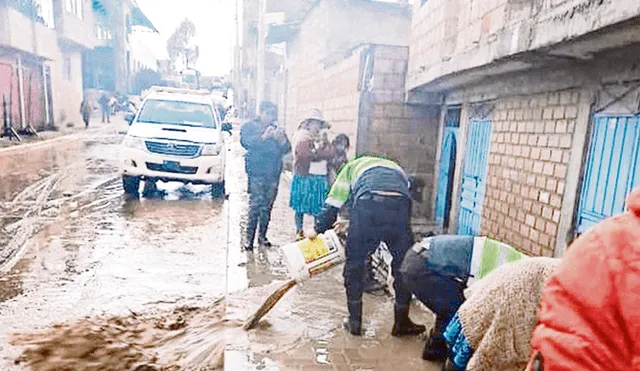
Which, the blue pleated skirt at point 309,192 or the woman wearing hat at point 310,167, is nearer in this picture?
the woman wearing hat at point 310,167

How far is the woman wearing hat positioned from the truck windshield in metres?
4.42

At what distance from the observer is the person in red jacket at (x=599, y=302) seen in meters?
1.05

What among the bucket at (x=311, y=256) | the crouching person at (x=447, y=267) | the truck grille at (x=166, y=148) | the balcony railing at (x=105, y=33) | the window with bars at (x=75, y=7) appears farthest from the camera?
the balcony railing at (x=105, y=33)

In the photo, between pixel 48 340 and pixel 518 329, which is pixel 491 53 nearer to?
pixel 518 329

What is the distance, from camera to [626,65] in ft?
11.0

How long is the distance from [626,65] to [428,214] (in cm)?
490

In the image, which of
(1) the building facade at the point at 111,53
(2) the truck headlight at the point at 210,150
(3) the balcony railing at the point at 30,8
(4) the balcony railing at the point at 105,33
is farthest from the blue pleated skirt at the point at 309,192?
(4) the balcony railing at the point at 105,33

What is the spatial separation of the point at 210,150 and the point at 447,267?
657cm

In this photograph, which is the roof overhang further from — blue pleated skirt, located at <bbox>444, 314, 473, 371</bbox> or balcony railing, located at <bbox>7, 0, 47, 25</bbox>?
blue pleated skirt, located at <bbox>444, 314, 473, 371</bbox>

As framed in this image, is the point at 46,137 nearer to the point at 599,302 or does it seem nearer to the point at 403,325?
the point at 403,325

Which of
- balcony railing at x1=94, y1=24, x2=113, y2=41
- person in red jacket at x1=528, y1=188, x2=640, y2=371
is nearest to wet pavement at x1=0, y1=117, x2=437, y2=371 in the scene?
person in red jacket at x1=528, y1=188, x2=640, y2=371

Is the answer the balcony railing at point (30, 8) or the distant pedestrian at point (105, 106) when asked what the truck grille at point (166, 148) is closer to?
the balcony railing at point (30, 8)

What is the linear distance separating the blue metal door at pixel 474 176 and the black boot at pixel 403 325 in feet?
8.07

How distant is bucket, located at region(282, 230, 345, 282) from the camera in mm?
3709
